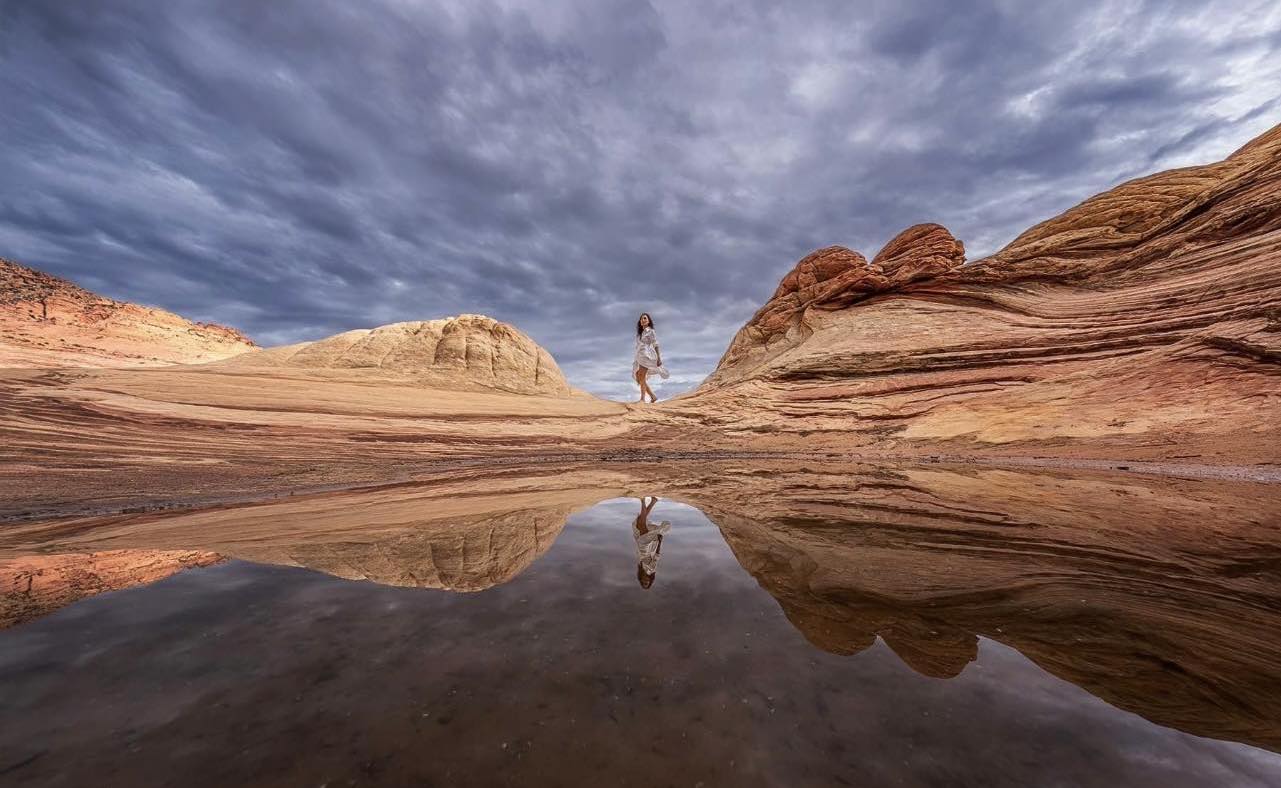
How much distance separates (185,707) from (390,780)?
1122 mm

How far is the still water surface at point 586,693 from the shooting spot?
1.64 m

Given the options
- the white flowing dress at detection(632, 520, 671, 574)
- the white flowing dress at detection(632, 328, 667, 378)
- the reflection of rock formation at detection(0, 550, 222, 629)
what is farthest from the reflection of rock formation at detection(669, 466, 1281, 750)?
the white flowing dress at detection(632, 328, 667, 378)

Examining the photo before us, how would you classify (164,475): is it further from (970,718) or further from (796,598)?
(970,718)

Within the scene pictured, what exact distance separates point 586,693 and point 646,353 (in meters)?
18.4

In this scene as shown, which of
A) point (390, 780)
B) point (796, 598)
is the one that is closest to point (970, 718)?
point (796, 598)

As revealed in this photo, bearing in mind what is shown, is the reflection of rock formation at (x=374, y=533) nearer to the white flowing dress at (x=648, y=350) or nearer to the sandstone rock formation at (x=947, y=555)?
the sandstone rock formation at (x=947, y=555)

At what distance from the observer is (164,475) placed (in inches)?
320

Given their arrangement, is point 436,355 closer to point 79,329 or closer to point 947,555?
point 947,555

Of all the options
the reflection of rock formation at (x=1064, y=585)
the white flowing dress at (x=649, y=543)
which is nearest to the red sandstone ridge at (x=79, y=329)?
the white flowing dress at (x=649, y=543)

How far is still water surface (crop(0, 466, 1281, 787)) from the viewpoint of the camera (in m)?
1.64

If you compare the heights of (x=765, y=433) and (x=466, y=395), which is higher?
(x=466, y=395)

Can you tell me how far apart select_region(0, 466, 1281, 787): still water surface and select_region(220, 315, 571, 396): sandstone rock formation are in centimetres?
1619

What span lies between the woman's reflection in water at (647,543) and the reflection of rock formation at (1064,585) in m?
0.74

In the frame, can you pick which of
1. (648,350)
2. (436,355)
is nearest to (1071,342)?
(648,350)
